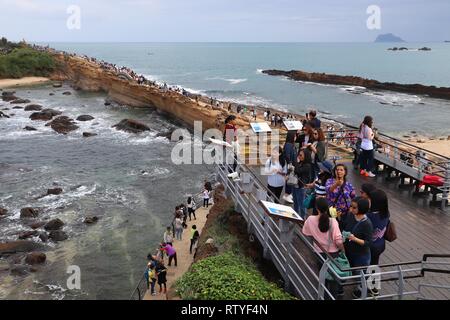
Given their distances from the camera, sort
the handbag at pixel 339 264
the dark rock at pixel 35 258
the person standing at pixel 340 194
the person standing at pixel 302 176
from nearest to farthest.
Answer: the handbag at pixel 339 264, the person standing at pixel 340 194, the person standing at pixel 302 176, the dark rock at pixel 35 258

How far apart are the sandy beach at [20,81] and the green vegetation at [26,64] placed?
1.51m

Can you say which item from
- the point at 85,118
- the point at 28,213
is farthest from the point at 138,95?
the point at 28,213

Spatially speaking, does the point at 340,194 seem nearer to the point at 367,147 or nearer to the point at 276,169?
the point at 276,169

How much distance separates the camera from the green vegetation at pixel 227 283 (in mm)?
7139

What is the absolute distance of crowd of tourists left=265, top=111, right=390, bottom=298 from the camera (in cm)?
670

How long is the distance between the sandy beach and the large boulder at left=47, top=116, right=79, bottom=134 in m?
37.2

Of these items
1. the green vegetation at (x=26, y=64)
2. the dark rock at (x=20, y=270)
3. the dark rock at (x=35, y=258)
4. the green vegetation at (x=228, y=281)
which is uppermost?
the green vegetation at (x=26, y=64)

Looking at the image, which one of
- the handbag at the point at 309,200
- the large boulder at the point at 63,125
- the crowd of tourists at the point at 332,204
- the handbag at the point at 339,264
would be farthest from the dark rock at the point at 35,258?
the large boulder at the point at 63,125

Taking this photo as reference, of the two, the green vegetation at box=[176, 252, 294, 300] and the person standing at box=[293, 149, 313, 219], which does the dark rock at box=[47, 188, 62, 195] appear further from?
the person standing at box=[293, 149, 313, 219]

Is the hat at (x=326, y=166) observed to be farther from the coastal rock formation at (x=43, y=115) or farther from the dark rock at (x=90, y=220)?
the coastal rock formation at (x=43, y=115)

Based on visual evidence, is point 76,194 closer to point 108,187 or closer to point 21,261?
point 108,187

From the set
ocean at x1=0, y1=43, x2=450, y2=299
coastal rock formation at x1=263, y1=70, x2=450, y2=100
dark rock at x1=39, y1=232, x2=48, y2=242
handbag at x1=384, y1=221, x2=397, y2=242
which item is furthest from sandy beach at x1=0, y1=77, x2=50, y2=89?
handbag at x1=384, y1=221, x2=397, y2=242

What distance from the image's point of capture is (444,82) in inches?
3967

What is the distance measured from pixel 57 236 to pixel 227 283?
46.6 feet
